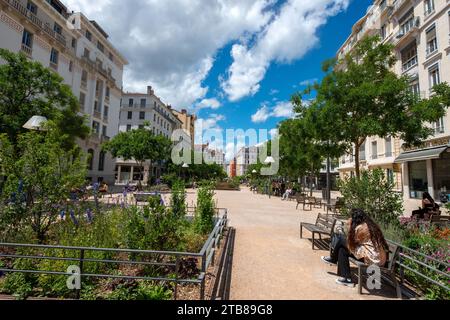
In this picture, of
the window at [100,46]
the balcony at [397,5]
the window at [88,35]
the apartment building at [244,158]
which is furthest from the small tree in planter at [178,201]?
the apartment building at [244,158]

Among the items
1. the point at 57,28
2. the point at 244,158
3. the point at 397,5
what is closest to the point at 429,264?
the point at 397,5

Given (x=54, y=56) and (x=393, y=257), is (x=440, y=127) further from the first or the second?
(x=54, y=56)

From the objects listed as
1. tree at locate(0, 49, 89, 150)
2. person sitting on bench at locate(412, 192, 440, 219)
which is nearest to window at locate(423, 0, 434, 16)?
person sitting on bench at locate(412, 192, 440, 219)

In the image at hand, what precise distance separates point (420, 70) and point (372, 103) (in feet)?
48.4

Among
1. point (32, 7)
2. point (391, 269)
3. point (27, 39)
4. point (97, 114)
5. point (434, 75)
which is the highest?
point (32, 7)

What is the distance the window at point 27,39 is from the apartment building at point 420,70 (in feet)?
98.7

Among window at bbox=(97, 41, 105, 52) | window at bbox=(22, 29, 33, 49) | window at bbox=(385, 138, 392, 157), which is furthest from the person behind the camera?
window at bbox=(97, 41, 105, 52)

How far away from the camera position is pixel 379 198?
6.58 m

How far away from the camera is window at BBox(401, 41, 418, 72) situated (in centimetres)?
2114

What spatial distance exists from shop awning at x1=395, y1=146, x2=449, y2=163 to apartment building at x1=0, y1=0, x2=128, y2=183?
24.1 metres

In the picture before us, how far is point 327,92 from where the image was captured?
1116 cm

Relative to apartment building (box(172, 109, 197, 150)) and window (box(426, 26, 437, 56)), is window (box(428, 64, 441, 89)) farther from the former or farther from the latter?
apartment building (box(172, 109, 197, 150))

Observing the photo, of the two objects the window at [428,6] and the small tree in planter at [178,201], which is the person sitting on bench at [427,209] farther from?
the window at [428,6]

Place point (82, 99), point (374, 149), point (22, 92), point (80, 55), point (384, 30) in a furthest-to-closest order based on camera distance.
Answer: point (82, 99)
point (374, 149)
point (80, 55)
point (384, 30)
point (22, 92)
